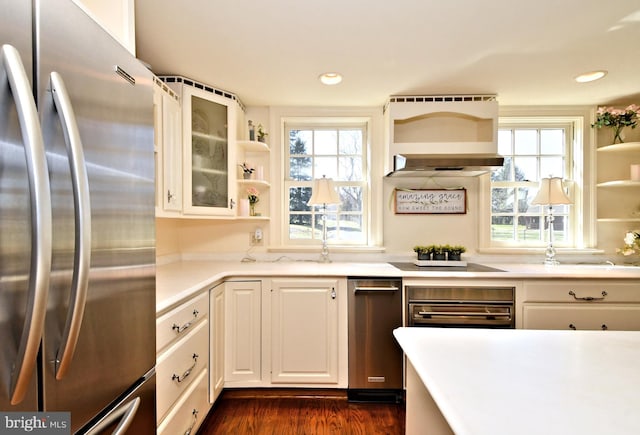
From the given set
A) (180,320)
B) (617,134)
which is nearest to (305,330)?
(180,320)

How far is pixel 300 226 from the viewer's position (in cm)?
291

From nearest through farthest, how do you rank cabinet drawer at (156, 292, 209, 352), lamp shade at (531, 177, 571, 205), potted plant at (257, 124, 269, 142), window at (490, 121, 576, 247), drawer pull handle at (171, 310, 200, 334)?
1. cabinet drawer at (156, 292, 209, 352)
2. drawer pull handle at (171, 310, 200, 334)
3. lamp shade at (531, 177, 571, 205)
4. potted plant at (257, 124, 269, 142)
5. window at (490, 121, 576, 247)

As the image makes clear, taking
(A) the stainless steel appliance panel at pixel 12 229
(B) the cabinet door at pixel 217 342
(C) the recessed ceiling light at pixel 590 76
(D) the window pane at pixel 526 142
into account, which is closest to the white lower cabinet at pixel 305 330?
(B) the cabinet door at pixel 217 342

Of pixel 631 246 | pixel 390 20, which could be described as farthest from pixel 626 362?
pixel 631 246

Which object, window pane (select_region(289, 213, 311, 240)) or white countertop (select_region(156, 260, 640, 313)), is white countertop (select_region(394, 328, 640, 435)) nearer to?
white countertop (select_region(156, 260, 640, 313))

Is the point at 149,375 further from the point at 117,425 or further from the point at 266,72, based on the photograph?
the point at 266,72

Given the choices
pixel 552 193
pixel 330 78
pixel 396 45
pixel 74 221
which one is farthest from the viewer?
pixel 552 193

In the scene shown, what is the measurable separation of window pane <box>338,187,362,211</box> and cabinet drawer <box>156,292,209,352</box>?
1538mm

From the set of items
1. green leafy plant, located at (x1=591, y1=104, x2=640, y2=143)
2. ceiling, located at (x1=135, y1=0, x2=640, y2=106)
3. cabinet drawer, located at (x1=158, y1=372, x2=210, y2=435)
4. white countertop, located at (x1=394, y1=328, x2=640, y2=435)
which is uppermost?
ceiling, located at (x1=135, y1=0, x2=640, y2=106)

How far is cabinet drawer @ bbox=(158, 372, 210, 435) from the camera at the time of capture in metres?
1.41

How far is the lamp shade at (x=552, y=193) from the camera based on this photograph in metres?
2.49

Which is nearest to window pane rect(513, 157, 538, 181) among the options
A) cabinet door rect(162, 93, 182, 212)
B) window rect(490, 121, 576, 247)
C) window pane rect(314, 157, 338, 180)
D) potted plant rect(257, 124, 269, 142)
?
window rect(490, 121, 576, 247)

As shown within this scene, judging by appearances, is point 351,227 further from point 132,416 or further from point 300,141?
point 132,416

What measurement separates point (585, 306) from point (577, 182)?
1288 millimetres
